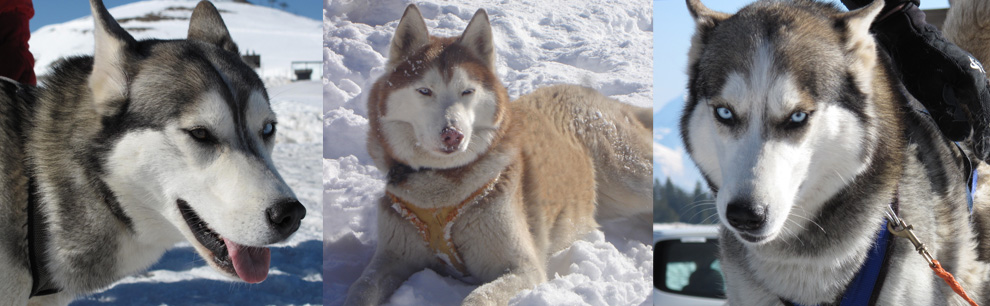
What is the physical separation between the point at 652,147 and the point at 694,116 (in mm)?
1699

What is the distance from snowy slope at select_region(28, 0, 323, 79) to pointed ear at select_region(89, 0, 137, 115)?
19.9 metres

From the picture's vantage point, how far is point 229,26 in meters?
38.1

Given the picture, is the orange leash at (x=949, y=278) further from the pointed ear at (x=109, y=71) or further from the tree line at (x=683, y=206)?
the pointed ear at (x=109, y=71)

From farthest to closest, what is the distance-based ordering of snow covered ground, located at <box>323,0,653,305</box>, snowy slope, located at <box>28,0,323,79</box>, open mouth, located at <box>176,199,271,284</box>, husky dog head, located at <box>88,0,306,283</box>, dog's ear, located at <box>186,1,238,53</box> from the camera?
snowy slope, located at <box>28,0,323,79</box> < snow covered ground, located at <box>323,0,653,305</box> < dog's ear, located at <box>186,1,238,53</box> < open mouth, located at <box>176,199,271,284</box> < husky dog head, located at <box>88,0,306,283</box>

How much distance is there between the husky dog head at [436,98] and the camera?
119 inches

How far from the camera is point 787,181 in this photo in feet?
5.52

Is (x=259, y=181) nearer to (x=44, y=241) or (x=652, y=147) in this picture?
(x=44, y=241)

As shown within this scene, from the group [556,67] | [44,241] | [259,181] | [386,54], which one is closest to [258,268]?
[259,181]

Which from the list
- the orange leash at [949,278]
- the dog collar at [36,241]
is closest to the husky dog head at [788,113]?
the orange leash at [949,278]

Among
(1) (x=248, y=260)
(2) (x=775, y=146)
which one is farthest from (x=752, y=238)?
(1) (x=248, y=260)

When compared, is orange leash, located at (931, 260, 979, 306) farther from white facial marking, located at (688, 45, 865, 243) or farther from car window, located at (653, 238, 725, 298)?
car window, located at (653, 238, 725, 298)

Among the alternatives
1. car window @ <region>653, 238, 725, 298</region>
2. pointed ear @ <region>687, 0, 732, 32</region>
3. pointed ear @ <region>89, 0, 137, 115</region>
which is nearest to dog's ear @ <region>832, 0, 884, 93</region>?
pointed ear @ <region>687, 0, 732, 32</region>

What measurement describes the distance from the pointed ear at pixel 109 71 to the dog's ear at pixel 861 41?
6.90ft

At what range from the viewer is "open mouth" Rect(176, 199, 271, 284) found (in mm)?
2109
